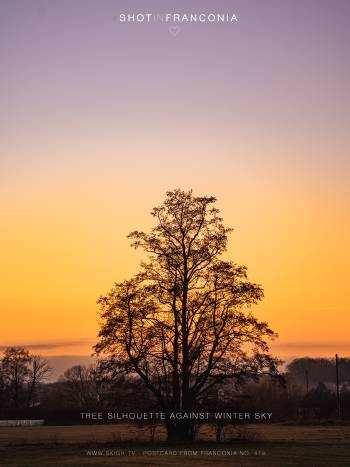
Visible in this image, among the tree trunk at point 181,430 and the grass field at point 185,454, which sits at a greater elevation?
the tree trunk at point 181,430

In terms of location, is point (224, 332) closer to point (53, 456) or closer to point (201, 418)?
point (201, 418)

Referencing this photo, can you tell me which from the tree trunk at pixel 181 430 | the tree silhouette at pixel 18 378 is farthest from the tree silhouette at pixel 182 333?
the tree silhouette at pixel 18 378

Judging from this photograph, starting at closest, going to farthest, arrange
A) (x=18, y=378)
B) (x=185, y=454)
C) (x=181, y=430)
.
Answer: (x=185, y=454) < (x=181, y=430) < (x=18, y=378)

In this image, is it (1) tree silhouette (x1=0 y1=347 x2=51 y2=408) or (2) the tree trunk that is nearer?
(2) the tree trunk

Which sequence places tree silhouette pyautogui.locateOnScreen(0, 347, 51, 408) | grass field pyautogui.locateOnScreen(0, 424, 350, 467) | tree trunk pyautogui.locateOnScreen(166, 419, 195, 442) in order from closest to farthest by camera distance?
1. grass field pyautogui.locateOnScreen(0, 424, 350, 467)
2. tree trunk pyautogui.locateOnScreen(166, 419, 195, 442)
3. tree silhouette pyautogui.locateOnScreen(0, 347, 51, 408)

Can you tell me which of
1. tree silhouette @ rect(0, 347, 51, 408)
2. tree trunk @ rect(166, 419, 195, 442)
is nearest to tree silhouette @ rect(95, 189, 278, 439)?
tree trunk @ rect(166, 419, 195, 442)

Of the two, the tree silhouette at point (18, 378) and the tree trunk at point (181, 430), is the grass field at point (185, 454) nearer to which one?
the tree trunk at point (181, 430)

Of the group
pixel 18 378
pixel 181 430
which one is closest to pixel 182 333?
pixel 181 430

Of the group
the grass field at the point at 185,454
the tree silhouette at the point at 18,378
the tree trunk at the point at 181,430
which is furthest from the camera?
the tree silhouette at the point at 18,378

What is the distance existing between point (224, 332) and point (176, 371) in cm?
344

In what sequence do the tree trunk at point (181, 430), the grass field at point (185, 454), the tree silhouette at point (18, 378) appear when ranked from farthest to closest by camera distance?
the tree silhouette at point (18, 378) → the tree trunk at point (181, 430) → the grass field at point (185, 454)

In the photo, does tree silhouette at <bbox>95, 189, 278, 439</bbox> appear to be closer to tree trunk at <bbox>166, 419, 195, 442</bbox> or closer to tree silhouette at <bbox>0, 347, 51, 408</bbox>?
tree trunk at <bbox>166, 419, 195, 442</bbox>

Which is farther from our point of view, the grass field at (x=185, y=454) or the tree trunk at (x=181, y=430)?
the tree trunk at (x=181, y=430)

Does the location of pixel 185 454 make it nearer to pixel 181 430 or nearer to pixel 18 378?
pixel 181 430
